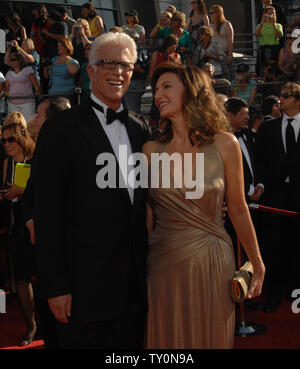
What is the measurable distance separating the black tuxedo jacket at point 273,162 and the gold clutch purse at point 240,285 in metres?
3.39

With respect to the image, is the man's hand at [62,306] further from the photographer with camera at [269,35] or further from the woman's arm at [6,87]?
the photographer with camera at [269,35]

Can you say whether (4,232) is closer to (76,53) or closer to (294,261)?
(294,261)

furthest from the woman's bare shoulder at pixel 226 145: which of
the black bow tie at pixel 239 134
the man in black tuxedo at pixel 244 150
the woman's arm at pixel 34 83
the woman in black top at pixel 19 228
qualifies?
the woman's arm at pixel 34 83

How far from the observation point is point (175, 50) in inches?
365

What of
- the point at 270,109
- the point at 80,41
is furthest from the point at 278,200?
the point at 80,41

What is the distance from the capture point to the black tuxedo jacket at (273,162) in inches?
254

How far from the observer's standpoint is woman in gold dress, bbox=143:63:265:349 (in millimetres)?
3154

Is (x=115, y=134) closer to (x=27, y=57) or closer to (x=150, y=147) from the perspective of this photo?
(x=150, y=147)

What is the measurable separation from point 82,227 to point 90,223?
40 mm

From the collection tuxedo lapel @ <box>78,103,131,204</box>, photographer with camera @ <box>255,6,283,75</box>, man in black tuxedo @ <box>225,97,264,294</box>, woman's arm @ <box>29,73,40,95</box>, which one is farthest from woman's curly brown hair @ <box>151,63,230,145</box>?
photographer with camera @ <box>255,6,283,75</box>

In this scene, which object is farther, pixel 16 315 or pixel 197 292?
pixel 16 315
